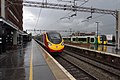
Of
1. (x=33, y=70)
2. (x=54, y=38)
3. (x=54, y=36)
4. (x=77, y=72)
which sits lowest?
(x=77, y=72)

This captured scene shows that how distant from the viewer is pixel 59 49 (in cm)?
2156

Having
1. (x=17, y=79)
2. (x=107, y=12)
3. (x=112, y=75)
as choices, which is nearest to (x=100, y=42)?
(x=107, y=12)

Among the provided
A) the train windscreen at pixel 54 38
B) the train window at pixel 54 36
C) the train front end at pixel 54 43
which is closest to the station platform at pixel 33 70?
the train front end at pixel 54 43

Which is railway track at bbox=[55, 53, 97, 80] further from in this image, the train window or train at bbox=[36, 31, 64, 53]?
the train window

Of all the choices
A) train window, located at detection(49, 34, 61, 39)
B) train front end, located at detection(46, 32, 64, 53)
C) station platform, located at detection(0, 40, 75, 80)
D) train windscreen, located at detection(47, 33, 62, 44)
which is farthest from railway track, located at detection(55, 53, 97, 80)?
train window, located at detection(49, 34, 61, 39)

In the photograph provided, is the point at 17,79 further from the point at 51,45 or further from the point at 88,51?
the point at 88,51

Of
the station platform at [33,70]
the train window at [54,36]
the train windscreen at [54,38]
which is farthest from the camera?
the train window at [54,36]

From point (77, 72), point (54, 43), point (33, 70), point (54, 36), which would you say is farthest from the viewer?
point (54, 36)

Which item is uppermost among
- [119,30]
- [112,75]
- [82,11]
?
[82,11]

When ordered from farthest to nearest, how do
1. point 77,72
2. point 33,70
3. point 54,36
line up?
1. point 54,36
2. point 77,72
3. point 33,70

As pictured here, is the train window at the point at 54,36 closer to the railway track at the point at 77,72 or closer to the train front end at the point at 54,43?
the train front end at the point at 54,43

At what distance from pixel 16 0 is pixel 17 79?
26166 mm

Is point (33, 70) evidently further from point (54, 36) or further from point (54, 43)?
point (54, 36)

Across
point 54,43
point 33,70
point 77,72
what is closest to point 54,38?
point 54,43
